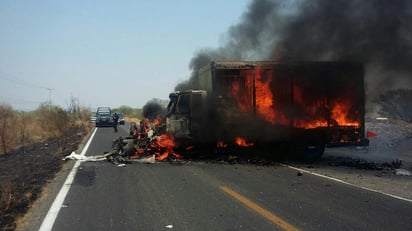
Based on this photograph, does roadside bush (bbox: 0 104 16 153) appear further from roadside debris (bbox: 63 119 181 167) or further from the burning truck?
the burning truck

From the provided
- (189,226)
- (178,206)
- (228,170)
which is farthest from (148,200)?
(228,170)

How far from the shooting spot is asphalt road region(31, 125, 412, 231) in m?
5.83

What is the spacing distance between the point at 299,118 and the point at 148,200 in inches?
290

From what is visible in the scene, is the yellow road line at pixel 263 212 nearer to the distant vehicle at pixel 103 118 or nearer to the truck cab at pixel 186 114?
the truck cab at pixel 186 114

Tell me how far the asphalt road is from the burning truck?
2978mm

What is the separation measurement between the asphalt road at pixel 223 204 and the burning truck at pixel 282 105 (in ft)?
9.77

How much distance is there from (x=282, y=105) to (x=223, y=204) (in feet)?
23.4

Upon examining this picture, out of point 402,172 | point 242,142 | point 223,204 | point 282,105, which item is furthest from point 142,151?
point 223,204

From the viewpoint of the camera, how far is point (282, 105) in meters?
13.7

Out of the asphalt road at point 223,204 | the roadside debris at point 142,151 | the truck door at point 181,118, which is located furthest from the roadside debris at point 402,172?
the roadside debris at point 142,151

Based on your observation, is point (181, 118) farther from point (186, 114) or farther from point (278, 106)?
point (278, 106)

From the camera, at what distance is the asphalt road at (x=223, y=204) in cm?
583

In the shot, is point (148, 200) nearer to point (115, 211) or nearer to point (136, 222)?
point (115, 211)

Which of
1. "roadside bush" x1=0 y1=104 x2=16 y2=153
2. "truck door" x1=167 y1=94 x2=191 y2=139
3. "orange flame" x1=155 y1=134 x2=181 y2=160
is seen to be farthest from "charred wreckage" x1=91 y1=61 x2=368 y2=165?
"roadside bush" x1=0 y1=104 x2=16 y2=153
